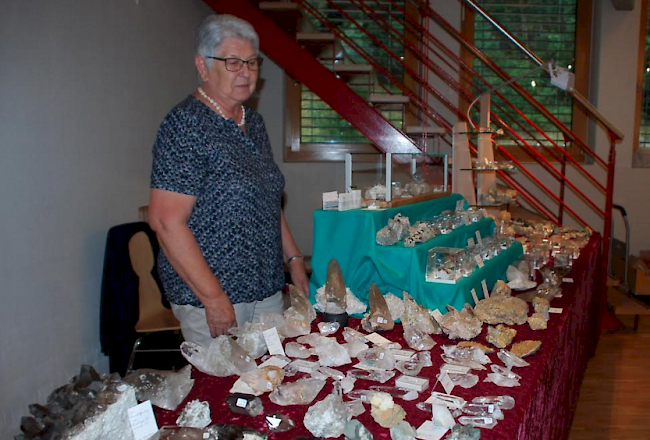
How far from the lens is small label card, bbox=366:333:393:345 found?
1.62 m

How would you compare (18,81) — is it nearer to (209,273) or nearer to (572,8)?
(209,273)

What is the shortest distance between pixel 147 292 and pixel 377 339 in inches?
68.1

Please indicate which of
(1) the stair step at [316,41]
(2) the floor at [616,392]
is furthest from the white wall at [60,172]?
(2) the floor at [616,392]

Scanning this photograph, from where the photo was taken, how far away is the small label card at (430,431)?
1.08m

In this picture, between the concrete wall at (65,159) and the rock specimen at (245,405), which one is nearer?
the rock specimen at (245,405)

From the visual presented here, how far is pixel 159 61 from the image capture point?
13.0 feet

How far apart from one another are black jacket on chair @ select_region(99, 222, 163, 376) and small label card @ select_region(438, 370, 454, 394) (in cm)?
200

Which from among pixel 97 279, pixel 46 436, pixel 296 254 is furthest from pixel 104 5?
pixel 46 436

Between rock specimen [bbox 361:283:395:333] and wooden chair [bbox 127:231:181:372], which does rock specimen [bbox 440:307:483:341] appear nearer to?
rock specimen [bbox 361:283:395:333]

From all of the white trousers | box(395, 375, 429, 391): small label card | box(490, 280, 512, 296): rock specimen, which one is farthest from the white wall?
box(490, 280, 512, 296): rock specimen

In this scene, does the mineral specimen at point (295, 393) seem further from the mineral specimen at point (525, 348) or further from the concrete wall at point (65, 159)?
the concrete wall at point (65, 159)

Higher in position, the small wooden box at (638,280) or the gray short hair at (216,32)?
the gray short hair at (216,32)

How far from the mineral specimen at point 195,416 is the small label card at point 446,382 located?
54 centimetres

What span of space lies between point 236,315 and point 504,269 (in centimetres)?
133
